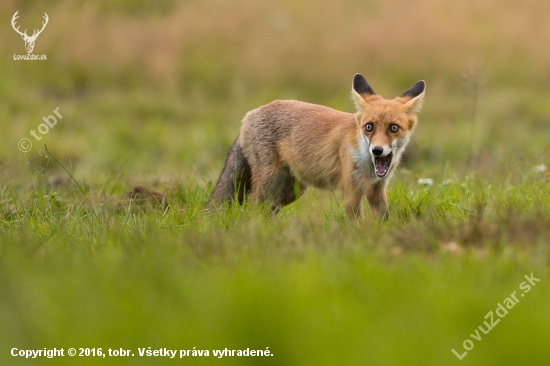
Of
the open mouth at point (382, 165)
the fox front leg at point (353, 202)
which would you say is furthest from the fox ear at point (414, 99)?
the fox front leg at point (353, 202)

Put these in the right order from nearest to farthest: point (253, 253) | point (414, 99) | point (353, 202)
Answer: point (253, 253)
point (353, 202)
point (414, 99)

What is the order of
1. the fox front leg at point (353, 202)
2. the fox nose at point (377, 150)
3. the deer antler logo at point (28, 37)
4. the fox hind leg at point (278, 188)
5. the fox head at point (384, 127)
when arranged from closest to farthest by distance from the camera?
the fox nose at point (377, 150) → the fox head at point (384, 127) → the fox front leg at point (353, 202) → the fox hind leg at point (278, 188) → the deer antler logo at point (28, 37)

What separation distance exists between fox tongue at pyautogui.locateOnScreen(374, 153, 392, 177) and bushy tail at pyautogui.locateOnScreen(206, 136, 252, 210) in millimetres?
1326

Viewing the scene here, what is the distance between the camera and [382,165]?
19.1 ft

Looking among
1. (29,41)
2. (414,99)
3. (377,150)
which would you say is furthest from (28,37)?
(377,150)

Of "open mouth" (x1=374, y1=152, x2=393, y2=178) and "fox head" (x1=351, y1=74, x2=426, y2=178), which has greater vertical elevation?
"fox head" (x1=351, y1=74, x2=426, y2=178)

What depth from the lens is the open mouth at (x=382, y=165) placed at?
227 inches

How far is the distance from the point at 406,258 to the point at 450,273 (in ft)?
1.33

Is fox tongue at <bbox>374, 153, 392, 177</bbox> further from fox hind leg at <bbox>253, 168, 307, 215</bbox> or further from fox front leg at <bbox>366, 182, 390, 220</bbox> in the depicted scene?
fox hind leg at <bbox>253, 168, 307, 215</bbox>

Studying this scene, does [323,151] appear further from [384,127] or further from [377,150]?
[377,150]

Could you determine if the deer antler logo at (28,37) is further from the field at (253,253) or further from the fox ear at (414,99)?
the fox ear at (414,99)

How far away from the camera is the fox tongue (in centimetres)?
577

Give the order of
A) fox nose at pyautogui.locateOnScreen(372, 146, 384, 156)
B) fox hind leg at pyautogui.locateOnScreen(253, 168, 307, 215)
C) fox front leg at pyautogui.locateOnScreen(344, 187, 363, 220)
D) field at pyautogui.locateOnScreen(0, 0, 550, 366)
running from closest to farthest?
field at pyautogui.locateOnScreen(0, 0, 550, 366) → fox nose at pyautogui.locateOnScreen(372, 146, 384, 156) → fox front leg at pyautogui.locateOnScreen(344, 187, 363, 220) → fox hind leg at pyautogui.locateOnScreen(253, 168, 307, 215)

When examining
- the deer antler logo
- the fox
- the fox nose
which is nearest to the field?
the fox
